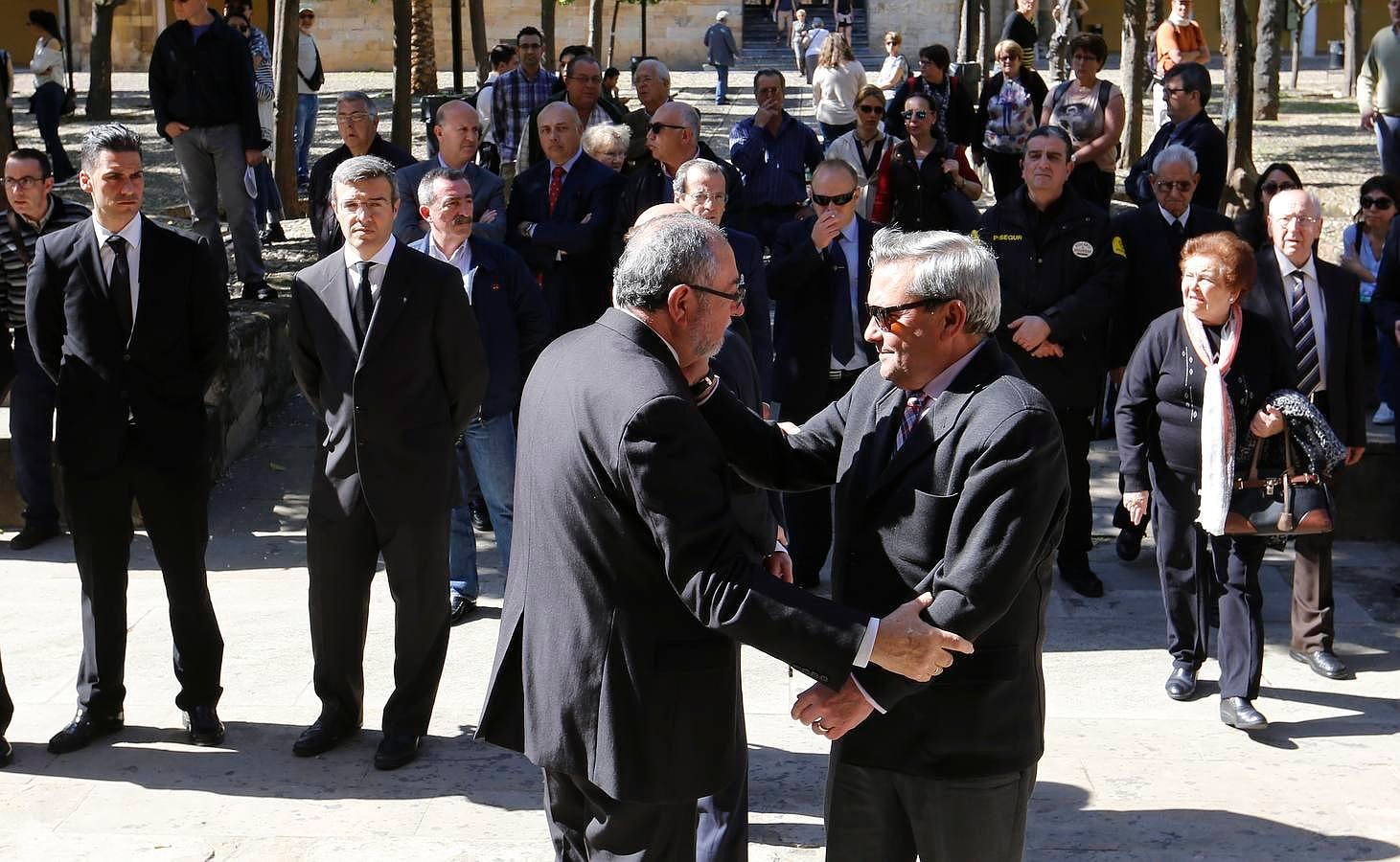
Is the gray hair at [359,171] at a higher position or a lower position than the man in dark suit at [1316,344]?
higher

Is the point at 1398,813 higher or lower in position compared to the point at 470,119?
lower

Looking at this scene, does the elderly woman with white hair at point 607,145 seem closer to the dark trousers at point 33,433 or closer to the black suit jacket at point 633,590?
the dark trousers at point 33,433

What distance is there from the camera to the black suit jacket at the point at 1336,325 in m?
6.57

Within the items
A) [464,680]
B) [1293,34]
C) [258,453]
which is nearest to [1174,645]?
[464,680]

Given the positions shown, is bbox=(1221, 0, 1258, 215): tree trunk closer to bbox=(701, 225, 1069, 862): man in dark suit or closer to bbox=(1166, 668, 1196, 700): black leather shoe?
bbox=(1166, 668, 1196, 700): black leather shoe

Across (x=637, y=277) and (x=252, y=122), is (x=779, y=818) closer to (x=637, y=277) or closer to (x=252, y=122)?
(x=637, y=277)

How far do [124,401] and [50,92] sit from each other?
15.1 m

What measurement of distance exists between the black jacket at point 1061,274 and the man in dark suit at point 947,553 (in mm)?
3669

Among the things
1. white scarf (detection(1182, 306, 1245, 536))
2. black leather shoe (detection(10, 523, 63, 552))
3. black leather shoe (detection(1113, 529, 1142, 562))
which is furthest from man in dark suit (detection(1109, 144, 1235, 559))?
black leather shoe (detection(10, 523, 63, 552))

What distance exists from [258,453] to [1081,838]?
5.79 metres

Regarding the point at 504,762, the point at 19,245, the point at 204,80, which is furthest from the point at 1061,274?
the point at 204,80

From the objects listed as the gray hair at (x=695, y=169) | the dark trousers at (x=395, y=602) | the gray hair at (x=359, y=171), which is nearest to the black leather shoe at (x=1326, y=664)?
the gray hair at (x=695, y=169)

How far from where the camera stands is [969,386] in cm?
355

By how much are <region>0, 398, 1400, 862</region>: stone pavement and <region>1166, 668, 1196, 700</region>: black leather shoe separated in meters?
0.07
